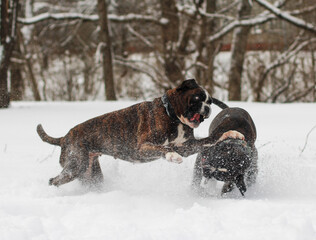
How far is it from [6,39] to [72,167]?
250 inches

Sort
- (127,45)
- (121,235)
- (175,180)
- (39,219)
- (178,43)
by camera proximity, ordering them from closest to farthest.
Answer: (121,235), (39,219), (175,180), (178,43), (127,45)

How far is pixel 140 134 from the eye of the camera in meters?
4.12

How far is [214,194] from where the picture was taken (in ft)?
13.9

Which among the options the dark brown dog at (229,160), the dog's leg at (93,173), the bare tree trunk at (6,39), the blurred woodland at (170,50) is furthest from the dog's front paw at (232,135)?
the blurred woodland at (170,50)

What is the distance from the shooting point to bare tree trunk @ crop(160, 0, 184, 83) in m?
15.0

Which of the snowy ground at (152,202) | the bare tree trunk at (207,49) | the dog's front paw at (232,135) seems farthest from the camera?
the bare tree trunk at (207,49)

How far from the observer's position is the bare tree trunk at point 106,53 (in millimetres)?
14336

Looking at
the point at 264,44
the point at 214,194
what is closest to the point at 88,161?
the point at 214,194

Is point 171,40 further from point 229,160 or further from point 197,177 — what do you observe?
point 229,160

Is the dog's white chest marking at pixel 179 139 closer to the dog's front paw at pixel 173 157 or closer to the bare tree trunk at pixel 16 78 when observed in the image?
the dog's front paw at pixel 173 157

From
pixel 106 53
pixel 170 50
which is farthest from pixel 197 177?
pixel 170 50

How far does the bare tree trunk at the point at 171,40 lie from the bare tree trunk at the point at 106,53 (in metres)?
2.02

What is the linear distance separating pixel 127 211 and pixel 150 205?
244 mm

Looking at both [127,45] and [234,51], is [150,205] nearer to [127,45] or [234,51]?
[234,51]
